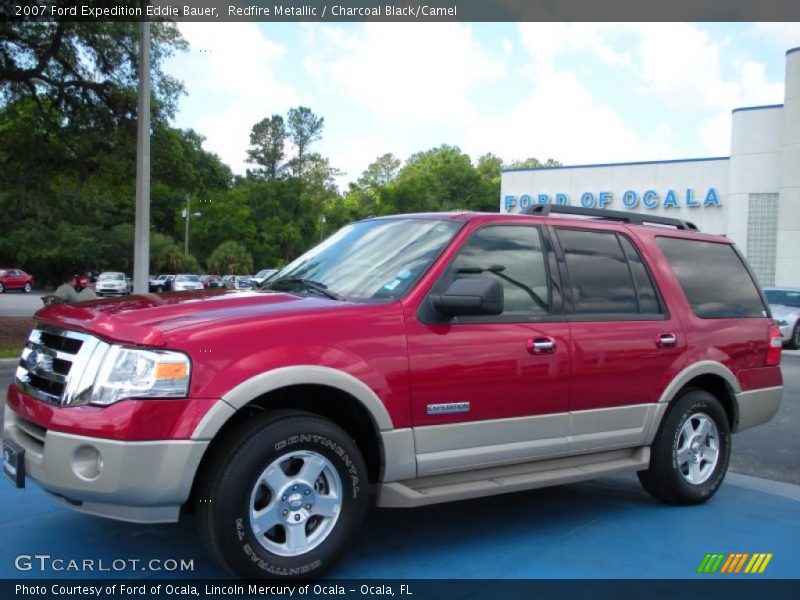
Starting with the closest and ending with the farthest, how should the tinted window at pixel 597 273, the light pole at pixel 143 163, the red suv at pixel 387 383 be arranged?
the red suv at pixel 387 383 < the tinted window at pixel 597 273 < the light pole at pixel 143 163

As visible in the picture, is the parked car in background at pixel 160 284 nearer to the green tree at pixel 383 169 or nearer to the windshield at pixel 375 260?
the windshield at pixel 375 260

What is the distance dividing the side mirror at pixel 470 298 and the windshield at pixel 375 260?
251mm

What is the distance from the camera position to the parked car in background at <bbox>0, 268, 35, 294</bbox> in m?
47.9

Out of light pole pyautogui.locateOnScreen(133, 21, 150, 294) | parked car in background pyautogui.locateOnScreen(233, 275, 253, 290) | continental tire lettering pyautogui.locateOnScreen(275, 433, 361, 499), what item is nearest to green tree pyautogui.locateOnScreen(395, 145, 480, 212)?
parked car in background pyautogui.locateOnScreen(233, 275, 253, 290)

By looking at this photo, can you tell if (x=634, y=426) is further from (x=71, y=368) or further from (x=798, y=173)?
(x=798, y=173)

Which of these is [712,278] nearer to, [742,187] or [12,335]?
[12,335]

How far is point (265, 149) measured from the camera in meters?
93.9

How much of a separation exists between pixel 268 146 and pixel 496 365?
93.0 meters

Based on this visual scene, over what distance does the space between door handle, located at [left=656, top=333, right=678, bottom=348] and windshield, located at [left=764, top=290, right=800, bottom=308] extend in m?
16.1

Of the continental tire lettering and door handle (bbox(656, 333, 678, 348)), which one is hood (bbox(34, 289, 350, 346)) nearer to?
the continental tire lettering

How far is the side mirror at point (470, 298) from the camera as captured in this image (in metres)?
4.19

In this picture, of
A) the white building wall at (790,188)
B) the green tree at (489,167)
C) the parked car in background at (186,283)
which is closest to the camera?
the white building wall at (790,188)

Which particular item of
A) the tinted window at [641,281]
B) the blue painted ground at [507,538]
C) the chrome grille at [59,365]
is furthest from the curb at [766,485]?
the chrome grille at [59,365]

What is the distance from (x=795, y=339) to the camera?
1889 centimetres
